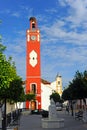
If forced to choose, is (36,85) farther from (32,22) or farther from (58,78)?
(58,78)

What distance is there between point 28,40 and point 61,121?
222ft

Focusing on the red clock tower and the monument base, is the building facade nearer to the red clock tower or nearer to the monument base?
the red clock tower

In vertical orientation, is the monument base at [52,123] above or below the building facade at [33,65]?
below

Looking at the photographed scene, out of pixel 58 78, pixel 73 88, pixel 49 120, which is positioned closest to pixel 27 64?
pixel 73 88

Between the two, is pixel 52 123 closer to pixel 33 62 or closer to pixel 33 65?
pixel 33 65

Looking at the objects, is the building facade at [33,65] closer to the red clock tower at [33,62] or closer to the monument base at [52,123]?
the red clock tower at [33,62]

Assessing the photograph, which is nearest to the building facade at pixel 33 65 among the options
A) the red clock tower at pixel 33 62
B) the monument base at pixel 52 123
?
the red clock tower at pixel 33 62

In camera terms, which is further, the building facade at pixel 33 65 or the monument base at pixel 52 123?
the building facade at pixel 33 65

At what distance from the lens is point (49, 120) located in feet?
126

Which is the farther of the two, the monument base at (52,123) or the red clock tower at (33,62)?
the red clock tower at (33,62)

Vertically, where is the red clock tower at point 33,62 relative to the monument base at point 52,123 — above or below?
above

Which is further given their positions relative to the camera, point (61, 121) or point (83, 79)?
point (83, 79)

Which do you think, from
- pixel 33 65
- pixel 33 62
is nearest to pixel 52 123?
pixel 33 65

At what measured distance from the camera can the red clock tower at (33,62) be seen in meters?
103
